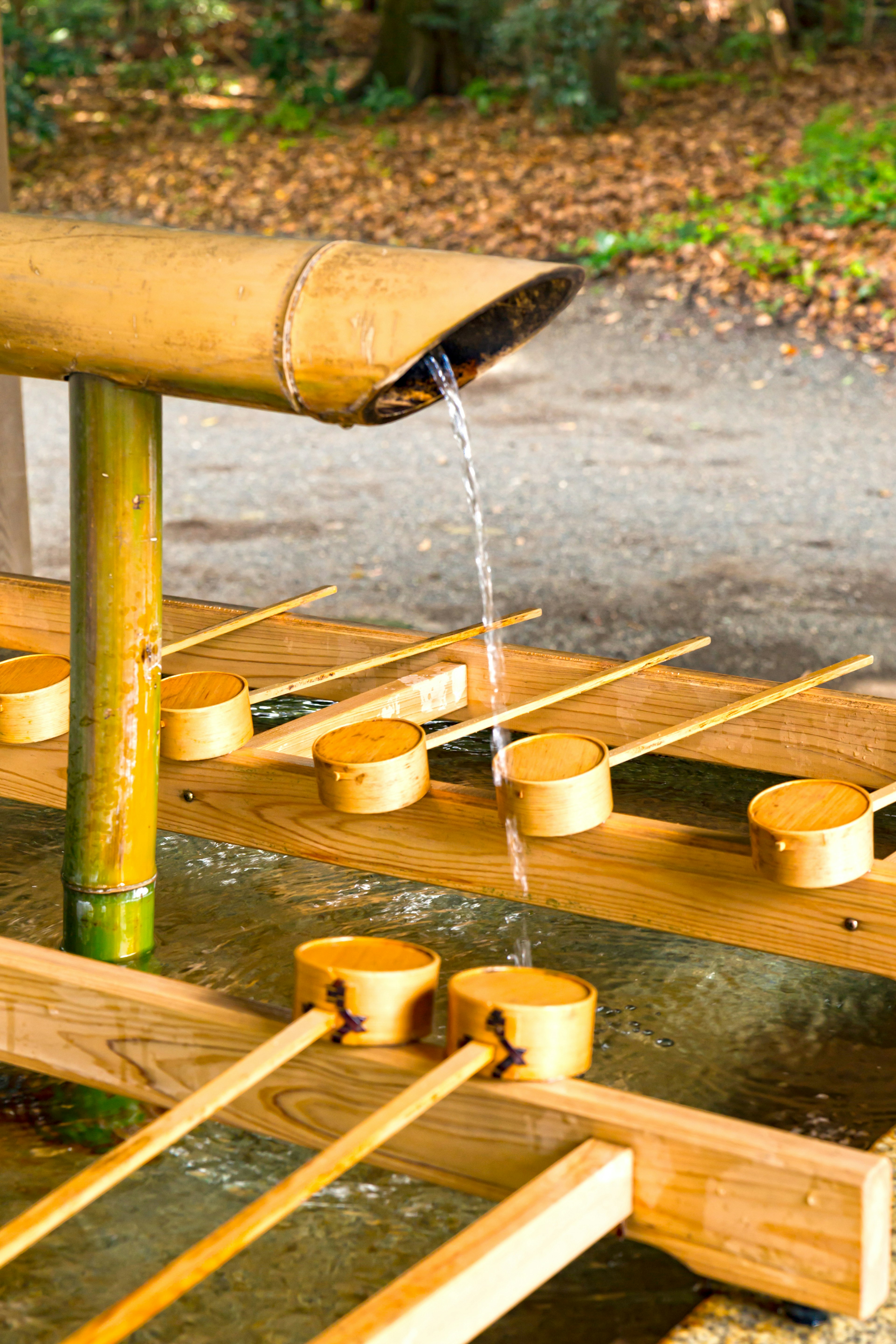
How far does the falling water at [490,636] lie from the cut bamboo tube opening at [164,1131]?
2.15 feet

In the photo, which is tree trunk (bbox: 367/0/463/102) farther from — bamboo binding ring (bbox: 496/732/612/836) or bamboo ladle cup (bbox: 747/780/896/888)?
bamboo ladle cup (bbox: 747/780/896/888)

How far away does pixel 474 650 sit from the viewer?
2.98 meters

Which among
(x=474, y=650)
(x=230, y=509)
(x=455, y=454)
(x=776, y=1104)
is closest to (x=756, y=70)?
A: (x=455, y=454)

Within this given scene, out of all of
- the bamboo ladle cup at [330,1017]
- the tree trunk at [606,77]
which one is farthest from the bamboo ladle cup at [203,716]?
the tree trunk at [606,77]

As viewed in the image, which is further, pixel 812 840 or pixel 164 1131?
pixel 812 840

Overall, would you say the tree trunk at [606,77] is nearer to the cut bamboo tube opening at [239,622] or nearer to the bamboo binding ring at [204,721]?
the cut bamboo tube opening at [239,622]

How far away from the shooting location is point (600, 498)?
721 cm

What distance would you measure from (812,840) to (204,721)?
1.03 metres

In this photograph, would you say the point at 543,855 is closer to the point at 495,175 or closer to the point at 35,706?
the point at 35,706

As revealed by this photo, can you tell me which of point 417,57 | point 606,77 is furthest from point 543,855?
point 417,57

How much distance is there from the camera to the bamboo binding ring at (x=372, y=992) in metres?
1.57

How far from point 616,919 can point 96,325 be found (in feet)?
3.71

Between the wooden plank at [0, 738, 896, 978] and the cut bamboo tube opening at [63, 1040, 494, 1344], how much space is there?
654mm

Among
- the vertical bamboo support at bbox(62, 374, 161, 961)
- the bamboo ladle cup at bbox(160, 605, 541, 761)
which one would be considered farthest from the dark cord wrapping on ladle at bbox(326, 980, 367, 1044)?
the bamboo ladle cup at bbox(160, 605, 541, 761)
